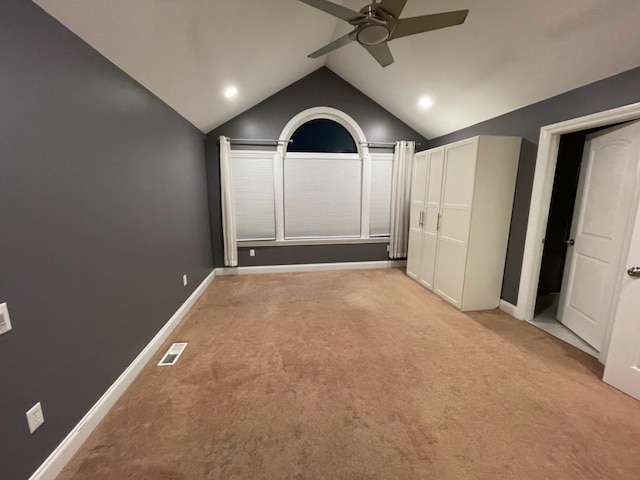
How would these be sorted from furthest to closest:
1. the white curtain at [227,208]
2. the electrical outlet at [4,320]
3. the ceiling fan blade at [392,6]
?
the white curtain at [227,208], the ceiling fan blade at [392,6], the electrical outlet at [4,320]

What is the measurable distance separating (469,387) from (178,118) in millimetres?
3783

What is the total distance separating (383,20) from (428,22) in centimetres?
30

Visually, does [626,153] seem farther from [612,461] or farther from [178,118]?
[178,118]

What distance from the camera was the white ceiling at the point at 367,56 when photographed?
1679 mm

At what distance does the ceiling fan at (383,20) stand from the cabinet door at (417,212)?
7.28ft

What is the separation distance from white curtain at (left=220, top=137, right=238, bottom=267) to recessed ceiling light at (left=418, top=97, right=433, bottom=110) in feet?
9.47

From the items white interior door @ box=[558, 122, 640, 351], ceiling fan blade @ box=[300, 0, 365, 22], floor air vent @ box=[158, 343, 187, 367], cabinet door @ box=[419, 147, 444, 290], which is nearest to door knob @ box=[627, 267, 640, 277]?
white interior door @ box=[558, 122, 640, 351]

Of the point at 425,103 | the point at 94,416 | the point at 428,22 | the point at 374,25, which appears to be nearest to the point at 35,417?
the point at 94,416

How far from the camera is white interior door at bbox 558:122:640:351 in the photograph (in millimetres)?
2113

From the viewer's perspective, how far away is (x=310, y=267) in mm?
4660

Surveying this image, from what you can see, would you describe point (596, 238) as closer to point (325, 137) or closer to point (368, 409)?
point (368, 409)

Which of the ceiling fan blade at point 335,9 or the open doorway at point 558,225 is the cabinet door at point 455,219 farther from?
the ceiling fan blade at point 335,9

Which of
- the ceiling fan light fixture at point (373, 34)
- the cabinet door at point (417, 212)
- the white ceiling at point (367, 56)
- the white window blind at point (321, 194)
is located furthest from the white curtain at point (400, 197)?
the ceiling fan light fixture at point (373, 34)

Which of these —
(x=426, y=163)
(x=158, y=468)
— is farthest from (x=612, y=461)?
(x=426, y=163)
